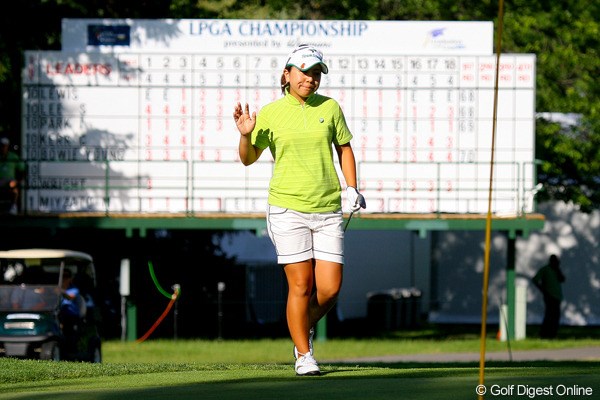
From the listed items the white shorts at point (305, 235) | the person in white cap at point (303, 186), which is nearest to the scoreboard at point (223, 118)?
the person in white cap at point (303, 186)

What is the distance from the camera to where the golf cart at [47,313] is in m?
15.3

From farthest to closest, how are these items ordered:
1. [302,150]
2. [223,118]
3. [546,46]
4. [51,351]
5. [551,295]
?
1. [546,46]
2. [551,295]
3. [223,118]
4. [51,351]
5. [302,150]

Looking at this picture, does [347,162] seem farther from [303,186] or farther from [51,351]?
[51,351]

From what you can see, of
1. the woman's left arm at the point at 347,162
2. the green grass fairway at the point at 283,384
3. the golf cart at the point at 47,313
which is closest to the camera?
the green grass fairway at the point at 283,384

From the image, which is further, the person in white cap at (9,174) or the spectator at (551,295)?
the spectator at (551,295)

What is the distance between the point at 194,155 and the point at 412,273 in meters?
9.81

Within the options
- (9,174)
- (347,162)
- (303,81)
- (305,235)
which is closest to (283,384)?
(305,235)

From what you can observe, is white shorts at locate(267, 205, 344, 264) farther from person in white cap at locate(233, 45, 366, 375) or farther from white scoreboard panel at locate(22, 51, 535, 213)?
white scoreboard panel at locate(22, 51, 535, 213)

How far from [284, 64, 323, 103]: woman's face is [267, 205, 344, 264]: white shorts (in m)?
0.72

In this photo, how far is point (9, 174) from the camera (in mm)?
21859

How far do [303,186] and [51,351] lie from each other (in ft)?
23.7

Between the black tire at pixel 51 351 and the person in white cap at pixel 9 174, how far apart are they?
6852mm

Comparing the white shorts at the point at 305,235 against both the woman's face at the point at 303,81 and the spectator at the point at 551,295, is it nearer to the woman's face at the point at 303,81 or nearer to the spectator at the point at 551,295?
the woman's face at the point at 303,81

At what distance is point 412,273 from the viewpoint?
32250mm
